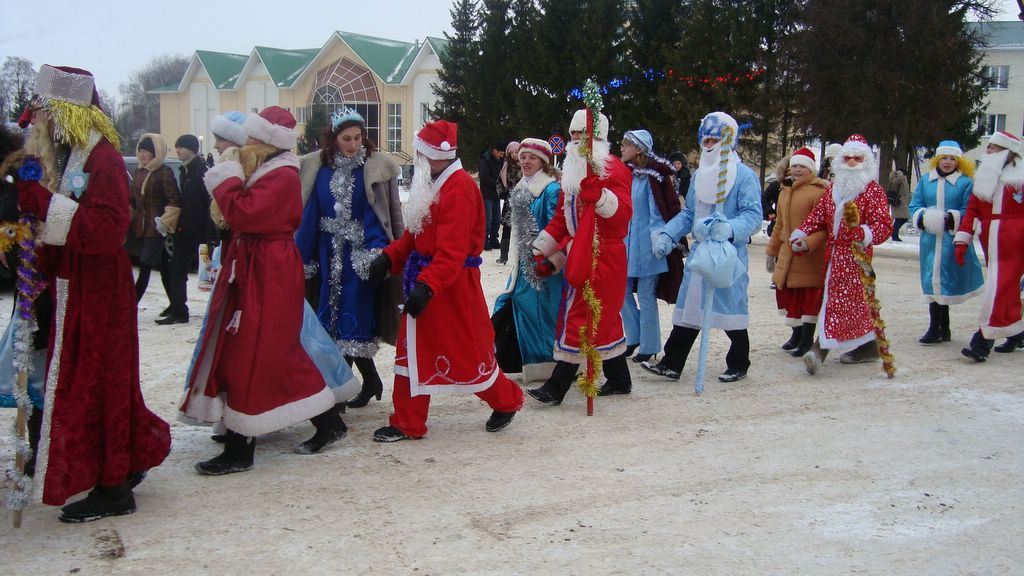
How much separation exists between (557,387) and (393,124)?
43.6 m

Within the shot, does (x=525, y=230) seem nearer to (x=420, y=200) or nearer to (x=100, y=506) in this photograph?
(x=420, y=200)

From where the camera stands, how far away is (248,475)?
4.89 metres

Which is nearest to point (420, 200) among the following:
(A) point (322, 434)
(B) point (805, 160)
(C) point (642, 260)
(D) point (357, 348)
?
(D) point (357, 348)

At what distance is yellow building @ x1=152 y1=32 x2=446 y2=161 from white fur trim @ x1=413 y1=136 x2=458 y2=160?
38397 mm

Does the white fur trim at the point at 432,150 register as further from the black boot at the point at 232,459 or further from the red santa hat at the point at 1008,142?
the red santa hat at the point at 1008,142

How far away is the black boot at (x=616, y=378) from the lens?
6.73 m

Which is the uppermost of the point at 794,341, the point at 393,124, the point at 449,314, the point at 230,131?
the point at 393,124

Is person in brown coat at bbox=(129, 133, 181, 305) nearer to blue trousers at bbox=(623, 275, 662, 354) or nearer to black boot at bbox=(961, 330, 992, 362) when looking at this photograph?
blue trousers at bbox=(623, 275, 662, 354)

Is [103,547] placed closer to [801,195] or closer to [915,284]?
[801,195]

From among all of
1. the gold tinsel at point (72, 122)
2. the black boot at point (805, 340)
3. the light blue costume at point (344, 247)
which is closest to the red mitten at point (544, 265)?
the light blue costume at point (344, 247)

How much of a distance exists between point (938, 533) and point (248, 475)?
3.29 metres

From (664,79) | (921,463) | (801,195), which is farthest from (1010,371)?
(664,79)

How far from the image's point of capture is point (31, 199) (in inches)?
157

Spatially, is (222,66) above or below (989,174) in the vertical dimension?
above
